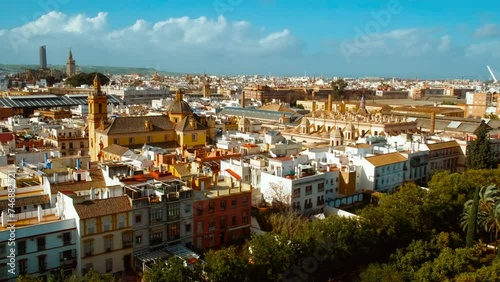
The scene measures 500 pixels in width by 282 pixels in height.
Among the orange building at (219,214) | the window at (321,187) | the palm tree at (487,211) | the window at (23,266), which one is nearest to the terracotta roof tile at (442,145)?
the palm tree at (487,211)

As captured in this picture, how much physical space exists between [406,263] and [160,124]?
3561 centimetres

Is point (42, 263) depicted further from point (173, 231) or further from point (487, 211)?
point (487, 211)

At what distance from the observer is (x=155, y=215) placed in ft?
102

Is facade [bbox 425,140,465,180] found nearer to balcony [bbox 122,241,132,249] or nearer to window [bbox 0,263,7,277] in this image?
balcony [bbox 122,241,132,249]

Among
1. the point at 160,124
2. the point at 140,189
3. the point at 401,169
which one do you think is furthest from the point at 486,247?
the point at 160,124

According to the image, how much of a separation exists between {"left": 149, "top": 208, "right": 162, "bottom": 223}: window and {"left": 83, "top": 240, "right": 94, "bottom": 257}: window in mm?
3761

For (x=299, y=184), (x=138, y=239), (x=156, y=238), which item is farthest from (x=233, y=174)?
(x=138, y=239)

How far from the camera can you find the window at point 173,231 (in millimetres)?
31906

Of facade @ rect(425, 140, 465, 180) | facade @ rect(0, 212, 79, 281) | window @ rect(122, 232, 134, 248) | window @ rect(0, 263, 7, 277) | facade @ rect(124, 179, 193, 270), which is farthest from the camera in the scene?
facade @ rect(425, 140, 465, 180)

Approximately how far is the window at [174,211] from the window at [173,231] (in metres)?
0.47

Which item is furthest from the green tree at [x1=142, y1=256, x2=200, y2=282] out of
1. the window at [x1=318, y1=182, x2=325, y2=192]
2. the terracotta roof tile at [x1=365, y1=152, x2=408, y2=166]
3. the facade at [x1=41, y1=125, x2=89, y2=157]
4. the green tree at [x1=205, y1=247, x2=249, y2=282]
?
the facade at [x1=41, y1=125, x2=89, y2=157]

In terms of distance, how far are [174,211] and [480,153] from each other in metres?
36.8

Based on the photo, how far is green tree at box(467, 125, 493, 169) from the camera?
54.0 m

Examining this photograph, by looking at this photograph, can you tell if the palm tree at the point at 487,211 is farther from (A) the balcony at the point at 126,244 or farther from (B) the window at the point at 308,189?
(A) the balcony at the point at 126,244
